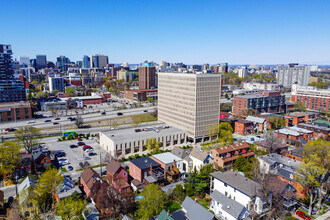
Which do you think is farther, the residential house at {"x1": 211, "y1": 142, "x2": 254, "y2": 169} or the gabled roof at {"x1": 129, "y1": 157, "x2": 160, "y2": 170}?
the residential house at {"x1": 211, "y1": 142, "x2": 254, "y2": 169}

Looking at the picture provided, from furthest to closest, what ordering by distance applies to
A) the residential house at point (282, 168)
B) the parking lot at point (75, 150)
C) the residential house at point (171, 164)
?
the parking lot at point (75, 150) → the residential house at point (171, 164) → the residential house at point (282, 168)

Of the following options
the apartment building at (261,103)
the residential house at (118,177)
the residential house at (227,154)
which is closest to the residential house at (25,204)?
A: the residential house at (118,177)

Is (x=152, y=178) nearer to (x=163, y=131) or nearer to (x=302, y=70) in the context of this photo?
(x=163, y=131)

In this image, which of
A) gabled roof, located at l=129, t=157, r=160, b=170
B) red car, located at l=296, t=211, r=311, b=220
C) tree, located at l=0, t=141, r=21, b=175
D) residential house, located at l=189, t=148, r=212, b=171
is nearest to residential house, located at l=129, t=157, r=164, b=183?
gabled roof, located at l=129, t=157, r=160, b=170

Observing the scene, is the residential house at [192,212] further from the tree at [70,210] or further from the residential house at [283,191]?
the tree at [70,210]

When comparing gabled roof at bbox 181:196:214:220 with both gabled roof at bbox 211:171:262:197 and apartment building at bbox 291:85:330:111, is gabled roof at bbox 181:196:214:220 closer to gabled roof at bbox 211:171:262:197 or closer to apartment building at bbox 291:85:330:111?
gabled roof at bbox 211:171:262:197

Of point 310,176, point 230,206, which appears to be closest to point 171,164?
point 230,206
